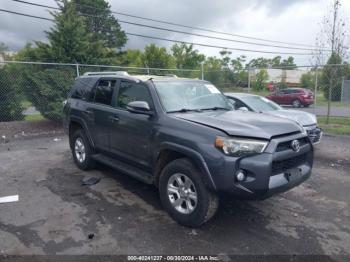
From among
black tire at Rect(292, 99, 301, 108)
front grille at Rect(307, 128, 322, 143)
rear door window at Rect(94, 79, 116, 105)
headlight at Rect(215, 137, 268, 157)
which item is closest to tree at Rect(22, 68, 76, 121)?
rear door window at Rect(94, 79, 116, 105)

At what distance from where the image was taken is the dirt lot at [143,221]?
332cm

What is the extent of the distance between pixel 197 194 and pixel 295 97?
2152 centimetres

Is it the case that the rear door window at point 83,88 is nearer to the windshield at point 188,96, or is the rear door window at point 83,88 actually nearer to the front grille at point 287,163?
the windshield at point 188,96

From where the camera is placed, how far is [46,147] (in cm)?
848

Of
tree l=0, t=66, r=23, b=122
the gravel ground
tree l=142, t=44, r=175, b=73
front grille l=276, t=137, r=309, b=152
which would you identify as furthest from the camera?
tree l=142, t=44, r=175, b=73

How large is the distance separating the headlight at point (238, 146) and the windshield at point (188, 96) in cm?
110

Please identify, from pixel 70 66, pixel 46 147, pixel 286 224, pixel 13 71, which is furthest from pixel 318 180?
pixel 13 71

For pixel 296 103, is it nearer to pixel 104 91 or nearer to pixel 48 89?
pixel 48 89

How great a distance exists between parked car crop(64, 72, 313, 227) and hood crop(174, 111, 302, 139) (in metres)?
0.01

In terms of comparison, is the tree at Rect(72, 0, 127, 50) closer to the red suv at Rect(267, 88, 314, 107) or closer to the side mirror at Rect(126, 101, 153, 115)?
the red suv at Rect(267, 88, 314, 107)

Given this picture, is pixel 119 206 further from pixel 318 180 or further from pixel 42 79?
pixel 42 79

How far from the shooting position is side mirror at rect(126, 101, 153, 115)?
13.2 feet

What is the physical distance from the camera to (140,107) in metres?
4.04

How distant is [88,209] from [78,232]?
2.18ft
